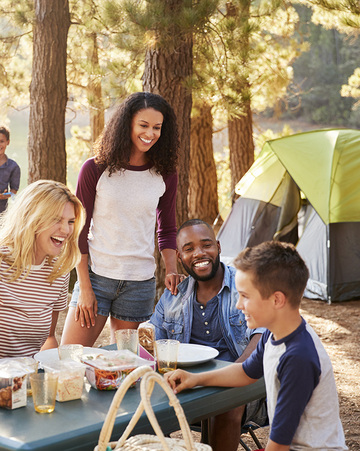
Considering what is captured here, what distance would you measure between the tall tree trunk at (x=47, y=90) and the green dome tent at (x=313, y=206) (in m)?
2.30

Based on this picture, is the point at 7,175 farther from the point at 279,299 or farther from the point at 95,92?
the point at 279,299

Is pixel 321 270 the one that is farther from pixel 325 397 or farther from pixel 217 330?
pixel 325 397

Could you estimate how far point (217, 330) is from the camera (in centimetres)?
270

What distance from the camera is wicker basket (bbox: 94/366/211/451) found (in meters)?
1.52

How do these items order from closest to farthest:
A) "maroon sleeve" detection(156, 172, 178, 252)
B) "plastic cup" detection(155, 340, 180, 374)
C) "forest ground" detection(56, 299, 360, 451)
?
1. "plastic cup" detection(155, 340, 180, 374)
2. "maroon sleeve" detection(156, 172, 178, 252)
3. "forest ground" detection(56, 299, 360, 451)

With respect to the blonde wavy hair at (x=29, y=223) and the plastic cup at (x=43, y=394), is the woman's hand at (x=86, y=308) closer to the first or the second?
the blonde wavy hair at (x=29, y=223)

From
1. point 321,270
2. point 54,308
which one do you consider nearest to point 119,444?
point 54,308

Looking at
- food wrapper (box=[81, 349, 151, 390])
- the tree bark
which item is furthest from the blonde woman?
the tree bark

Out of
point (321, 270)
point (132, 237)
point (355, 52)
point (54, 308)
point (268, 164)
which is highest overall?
point (355, 52)

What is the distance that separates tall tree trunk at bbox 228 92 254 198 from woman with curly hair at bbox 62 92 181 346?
291 inches

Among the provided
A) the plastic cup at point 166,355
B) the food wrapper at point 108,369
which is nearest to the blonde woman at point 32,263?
the food wrapper at point 108,369

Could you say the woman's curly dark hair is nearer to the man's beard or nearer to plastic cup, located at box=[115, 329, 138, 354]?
the man's beard

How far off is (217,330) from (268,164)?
515 cm

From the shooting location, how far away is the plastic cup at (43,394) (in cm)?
176
